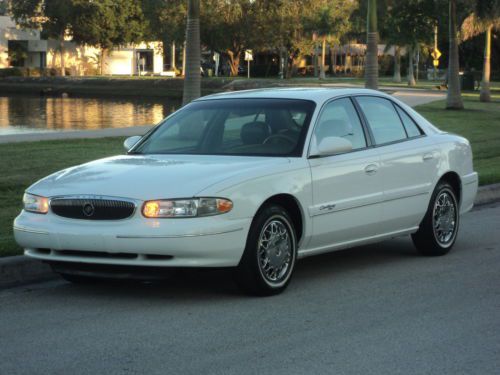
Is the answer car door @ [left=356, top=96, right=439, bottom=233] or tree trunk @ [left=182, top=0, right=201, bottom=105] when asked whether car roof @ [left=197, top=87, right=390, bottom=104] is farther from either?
tree trunk @ [left=182, top=0, right=201, bottom=105]

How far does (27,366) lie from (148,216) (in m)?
1.65

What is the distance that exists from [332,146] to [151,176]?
60.6 inches

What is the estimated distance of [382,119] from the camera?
361 inches

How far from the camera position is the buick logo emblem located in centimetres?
713

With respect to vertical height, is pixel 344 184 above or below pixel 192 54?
below

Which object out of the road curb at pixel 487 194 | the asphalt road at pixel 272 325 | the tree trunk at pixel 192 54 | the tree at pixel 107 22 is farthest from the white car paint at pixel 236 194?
the tree at pixel 107 22

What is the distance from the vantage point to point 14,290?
792 centimetres

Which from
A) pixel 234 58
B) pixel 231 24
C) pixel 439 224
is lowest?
pixel 439 224

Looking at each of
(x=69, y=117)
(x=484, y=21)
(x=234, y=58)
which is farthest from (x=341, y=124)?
(x=234, y=58)

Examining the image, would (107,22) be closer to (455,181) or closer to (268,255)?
(455,181)

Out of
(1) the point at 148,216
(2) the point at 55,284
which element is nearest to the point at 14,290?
(2) the point at 55,284

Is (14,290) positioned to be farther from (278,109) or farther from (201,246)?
(278,109)

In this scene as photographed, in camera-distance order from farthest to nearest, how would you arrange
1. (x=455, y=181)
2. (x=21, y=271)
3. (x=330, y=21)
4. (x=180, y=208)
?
1. (x=330, y=21)
2. (x=455, y=181)
3. (x=21, y=271)
4. (x=180, y=208)

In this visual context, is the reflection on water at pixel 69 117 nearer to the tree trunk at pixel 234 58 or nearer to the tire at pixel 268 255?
the tire at pixel 268 255
